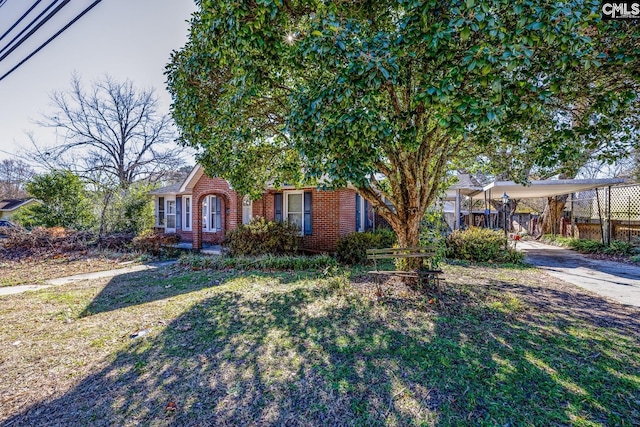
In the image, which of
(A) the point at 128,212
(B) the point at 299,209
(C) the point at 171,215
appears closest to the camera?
(B) the point at 299,209

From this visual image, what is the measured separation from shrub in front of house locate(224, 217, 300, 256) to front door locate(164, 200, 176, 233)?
7.21m

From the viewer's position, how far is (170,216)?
1675cm

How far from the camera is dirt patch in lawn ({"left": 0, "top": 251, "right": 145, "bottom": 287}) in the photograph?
342 inches

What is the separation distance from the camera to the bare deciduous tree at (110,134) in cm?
2219

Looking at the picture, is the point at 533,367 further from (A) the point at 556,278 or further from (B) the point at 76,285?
(B) the point at 76,285

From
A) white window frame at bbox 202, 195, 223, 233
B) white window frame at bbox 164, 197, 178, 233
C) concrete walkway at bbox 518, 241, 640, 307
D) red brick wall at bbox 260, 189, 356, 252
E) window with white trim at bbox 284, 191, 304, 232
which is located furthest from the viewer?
white window frame at bbox 164, 197, 178, 233

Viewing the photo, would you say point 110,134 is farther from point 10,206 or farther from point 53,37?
point 53,37

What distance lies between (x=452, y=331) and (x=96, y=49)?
26.0 feet

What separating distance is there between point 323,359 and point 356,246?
21.5 ft

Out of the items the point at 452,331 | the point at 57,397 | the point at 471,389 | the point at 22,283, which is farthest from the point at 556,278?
the point at 22,283

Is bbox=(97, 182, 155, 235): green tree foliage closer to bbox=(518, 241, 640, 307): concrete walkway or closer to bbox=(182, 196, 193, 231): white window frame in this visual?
bbox=(182, 196, 193, 231): white window frame

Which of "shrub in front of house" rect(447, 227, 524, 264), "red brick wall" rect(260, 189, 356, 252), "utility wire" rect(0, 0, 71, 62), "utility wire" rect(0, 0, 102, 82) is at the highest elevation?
"utility wire" rect(0, 0, 71, 62)

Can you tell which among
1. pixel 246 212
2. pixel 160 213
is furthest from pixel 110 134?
pixel 246 212

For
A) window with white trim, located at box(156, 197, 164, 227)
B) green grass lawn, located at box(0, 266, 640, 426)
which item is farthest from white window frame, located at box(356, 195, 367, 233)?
window with white trim, located at box(156, 197, 164, 227)
